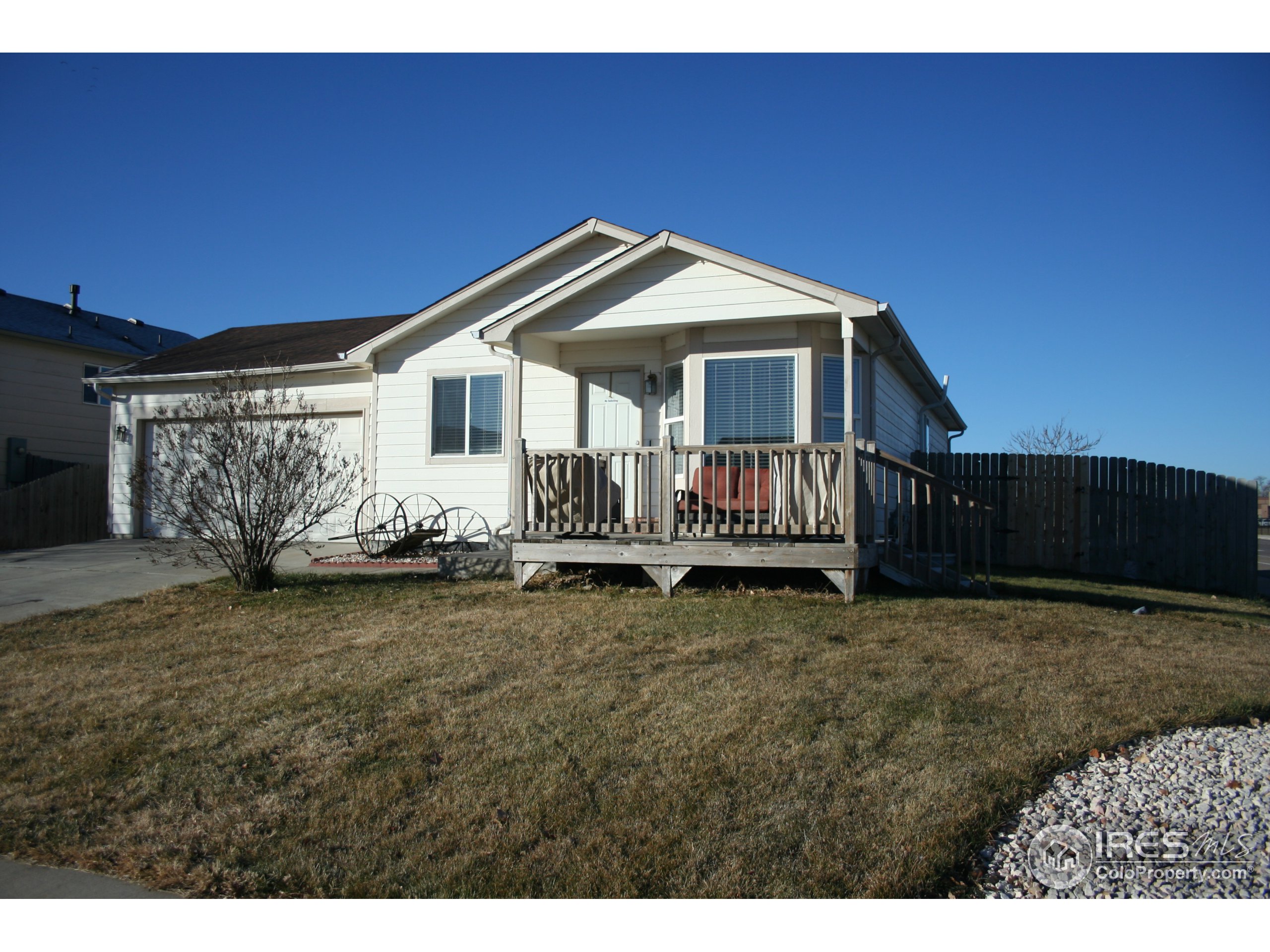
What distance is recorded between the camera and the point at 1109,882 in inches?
125

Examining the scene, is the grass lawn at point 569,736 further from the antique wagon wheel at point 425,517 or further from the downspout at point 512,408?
the antique wagon wheel at point 425,517

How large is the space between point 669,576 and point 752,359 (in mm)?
3235

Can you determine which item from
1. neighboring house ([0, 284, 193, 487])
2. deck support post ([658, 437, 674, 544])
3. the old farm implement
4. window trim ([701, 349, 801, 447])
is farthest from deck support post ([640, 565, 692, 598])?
neighboring house ([0, 284, 193, 487])

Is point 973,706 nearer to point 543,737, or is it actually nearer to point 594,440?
point 543,737

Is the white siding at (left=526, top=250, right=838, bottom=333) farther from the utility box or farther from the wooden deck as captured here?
the utility box

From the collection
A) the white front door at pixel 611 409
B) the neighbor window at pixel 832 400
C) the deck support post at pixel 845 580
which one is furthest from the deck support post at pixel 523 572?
the neighbor window at pixel 832 400

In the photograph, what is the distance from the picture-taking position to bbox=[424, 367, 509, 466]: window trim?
41.9 ft

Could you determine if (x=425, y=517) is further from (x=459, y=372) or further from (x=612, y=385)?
(x=612, y=385)

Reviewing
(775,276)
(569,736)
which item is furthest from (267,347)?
(569,736)

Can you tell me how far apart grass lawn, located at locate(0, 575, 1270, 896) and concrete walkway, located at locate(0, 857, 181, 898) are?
0.08 m

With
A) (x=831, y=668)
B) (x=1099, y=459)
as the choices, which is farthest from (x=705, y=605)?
(x=1099, y=459)

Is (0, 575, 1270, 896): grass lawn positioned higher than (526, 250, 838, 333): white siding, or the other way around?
(526, 250, 838, 333): white siding

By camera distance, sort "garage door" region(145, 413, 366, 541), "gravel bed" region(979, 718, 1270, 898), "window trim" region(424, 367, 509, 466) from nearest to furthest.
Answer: "gravel bed" region(979, 718, 1270, 898) → "window trim" region(424, 367, 509, 466) → "garage door" region(145, 413, 366, 541)

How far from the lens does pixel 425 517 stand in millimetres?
12859
